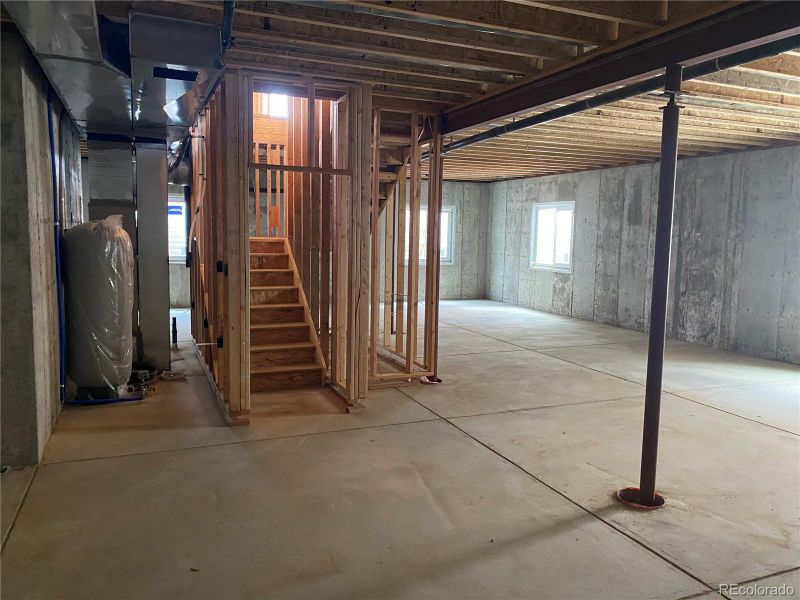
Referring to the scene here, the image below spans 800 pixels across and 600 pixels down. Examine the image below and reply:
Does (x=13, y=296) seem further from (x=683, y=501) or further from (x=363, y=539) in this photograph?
(x=683, y=501)

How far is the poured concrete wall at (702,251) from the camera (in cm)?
721

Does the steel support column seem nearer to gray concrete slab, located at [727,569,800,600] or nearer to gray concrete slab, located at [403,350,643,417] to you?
gray concrete slab, located at [727,569,800,600]

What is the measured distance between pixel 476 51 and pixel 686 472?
3.15 meters

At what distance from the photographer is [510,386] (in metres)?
5.66

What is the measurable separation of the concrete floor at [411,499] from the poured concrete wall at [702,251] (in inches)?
98.7

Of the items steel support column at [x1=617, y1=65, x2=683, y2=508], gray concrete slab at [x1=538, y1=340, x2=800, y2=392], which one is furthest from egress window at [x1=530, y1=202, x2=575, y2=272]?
steel support column at [x1=617, y1=65, x2=683, y2=508]

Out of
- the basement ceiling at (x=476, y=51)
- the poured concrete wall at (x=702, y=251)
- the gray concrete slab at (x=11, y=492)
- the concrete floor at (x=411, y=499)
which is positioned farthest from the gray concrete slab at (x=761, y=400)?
the gray concrete slab at (x=11, y=492)

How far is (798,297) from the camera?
23.0ft

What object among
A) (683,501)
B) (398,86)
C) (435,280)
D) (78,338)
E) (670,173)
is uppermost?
(398,86)

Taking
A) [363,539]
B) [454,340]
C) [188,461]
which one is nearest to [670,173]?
[363,539]

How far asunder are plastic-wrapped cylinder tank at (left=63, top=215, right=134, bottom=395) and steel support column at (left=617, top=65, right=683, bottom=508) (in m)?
3.97

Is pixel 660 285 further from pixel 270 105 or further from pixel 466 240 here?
pixel 466 240

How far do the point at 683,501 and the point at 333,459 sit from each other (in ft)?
6.88

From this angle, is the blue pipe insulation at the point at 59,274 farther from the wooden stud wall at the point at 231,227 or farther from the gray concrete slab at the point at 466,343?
the gray concrete slab at the point at 466,343
